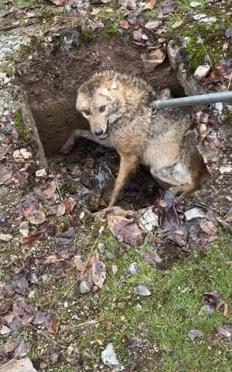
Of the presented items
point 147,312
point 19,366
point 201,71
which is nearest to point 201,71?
point 201,71

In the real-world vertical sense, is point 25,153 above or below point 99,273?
above

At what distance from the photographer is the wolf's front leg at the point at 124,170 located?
→ 6.94 metres

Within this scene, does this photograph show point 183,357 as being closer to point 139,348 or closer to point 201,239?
point 139,348

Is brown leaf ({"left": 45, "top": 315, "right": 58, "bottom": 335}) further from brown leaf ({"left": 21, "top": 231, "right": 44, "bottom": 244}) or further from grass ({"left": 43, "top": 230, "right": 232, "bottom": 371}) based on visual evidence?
brown leaf ({"left": 21, "top": 231, "right": 44, "bottom": 244})

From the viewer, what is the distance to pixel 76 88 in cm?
738

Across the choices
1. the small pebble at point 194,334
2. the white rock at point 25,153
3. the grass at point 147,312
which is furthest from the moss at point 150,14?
the small pebble at point 194,334

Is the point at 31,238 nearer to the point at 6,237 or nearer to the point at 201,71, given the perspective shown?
the point at 6,237

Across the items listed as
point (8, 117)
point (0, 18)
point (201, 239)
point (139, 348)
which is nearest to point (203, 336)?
point (139, 348)

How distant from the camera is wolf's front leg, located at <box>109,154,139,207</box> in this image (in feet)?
22.8

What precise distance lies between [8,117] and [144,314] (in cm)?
275

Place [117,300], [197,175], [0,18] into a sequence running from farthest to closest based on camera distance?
[0,18]
[197,175]
[117,300]

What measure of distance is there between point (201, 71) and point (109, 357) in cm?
323

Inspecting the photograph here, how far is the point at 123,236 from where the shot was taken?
5.62m

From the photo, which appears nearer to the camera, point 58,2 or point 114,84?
point 114,84
